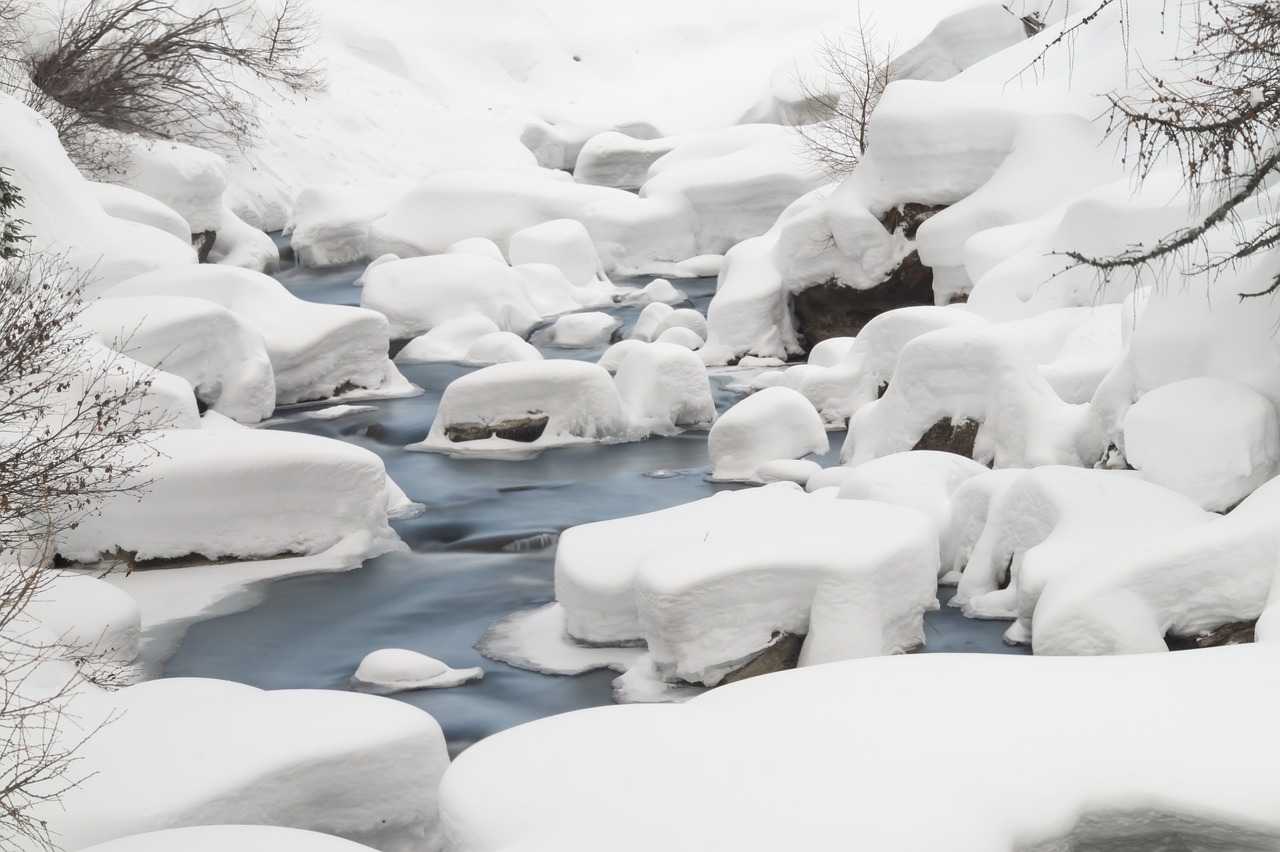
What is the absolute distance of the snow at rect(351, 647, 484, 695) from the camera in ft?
22.4

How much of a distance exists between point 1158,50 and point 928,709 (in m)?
12.9

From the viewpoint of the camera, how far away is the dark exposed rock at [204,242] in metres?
19.7

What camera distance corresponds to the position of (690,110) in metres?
39.4

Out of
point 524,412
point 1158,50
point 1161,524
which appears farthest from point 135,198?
point 1161,524

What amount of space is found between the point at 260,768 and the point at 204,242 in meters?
17.2

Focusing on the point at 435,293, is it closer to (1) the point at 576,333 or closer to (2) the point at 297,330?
(1) the point at 576,333

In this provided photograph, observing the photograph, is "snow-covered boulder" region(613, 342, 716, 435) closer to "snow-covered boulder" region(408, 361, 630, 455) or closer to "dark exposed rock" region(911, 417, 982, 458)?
"snow-covered boulder" region(408, 361, 630, 455)

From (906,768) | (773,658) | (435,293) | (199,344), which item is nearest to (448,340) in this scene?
(435,293)

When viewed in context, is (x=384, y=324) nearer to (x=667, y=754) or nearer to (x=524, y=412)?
(x=524, y=412)

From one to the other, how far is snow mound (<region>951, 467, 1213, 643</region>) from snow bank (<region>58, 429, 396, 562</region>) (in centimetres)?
419

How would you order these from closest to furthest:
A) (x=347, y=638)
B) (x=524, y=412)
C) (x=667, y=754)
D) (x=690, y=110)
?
(x=667, y=754) → (x=347, y=638) → (x=524, y=412) → (x=690, y=110)

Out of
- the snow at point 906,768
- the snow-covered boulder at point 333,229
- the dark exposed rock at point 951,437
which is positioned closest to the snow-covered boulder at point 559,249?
the snow-covered boulder at point 333,229

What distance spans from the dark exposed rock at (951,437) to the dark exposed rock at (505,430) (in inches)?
147

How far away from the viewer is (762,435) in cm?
1091
